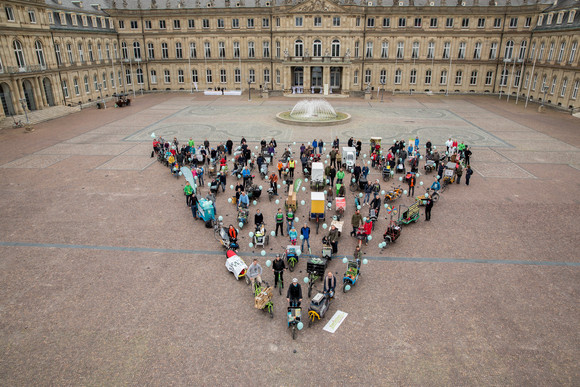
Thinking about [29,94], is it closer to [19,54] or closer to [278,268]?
[19,54]

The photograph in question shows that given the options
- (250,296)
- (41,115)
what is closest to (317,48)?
(41,115)

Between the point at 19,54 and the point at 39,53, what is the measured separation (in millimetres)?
3245

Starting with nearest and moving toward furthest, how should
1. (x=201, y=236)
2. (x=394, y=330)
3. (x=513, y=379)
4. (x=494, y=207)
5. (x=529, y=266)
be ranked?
(x=513, y=379)
(x=394, y=330)
(x=529, y=266)
(x=201, y=236)
(x=494, y=207)

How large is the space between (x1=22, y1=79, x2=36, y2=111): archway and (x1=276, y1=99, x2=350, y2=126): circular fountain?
95.6 feet

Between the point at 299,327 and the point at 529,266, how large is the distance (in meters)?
9.94

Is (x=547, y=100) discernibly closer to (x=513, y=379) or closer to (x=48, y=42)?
(x=513, y=379)

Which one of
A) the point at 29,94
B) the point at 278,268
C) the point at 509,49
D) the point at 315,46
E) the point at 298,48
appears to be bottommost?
the point at 278,268

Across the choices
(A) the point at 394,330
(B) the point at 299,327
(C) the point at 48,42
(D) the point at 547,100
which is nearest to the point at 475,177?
(A) the point at 394,330

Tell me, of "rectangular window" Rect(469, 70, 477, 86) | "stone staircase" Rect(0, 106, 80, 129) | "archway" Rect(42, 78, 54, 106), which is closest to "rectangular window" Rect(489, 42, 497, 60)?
"rectangular window" Rect(469, 70, 477, 86)

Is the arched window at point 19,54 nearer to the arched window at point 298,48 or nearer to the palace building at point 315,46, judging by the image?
the palace building at point 315,46

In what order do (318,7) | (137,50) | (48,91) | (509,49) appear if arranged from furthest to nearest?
(137,50) < (509,49) < (318,7) < (48,91)

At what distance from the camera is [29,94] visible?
44844 millimetres

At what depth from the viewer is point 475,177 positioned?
2523cm

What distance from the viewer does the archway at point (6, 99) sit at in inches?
1627
